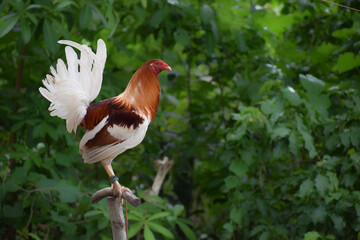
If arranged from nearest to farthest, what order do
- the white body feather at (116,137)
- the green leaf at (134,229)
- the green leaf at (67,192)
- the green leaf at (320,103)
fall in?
the white body feather at (116,137) → the green leaf at (134,229) → the green leaf at (67,192) → the green leaf at (320,103)

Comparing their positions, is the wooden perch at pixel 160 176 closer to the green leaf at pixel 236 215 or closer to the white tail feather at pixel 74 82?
the green leaf at pixel 236 215

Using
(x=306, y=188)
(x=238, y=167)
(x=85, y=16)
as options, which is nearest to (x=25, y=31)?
(x=85, y=16)

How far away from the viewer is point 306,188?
1.93m

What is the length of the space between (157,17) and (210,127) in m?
0.87

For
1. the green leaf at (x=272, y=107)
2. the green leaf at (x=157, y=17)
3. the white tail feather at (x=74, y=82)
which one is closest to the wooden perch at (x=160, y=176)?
the green leaf at (x=272, y=107)

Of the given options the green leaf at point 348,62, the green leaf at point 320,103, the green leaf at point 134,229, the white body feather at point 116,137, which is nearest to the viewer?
the white body feather at point 116,137

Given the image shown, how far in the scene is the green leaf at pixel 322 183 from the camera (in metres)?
1.89

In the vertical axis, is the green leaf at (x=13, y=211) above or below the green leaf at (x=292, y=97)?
below

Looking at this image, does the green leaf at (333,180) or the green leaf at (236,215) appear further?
the green leaf at (236,215)

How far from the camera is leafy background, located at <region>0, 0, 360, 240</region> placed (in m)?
1.97

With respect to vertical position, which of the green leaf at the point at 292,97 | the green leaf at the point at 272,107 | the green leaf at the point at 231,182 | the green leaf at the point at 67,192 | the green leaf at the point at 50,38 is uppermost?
the green leaf at the point at 50,38

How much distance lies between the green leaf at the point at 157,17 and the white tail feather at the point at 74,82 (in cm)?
93

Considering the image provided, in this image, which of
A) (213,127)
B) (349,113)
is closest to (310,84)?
(349,113)

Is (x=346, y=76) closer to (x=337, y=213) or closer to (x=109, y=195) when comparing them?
(x=337, y=213)
